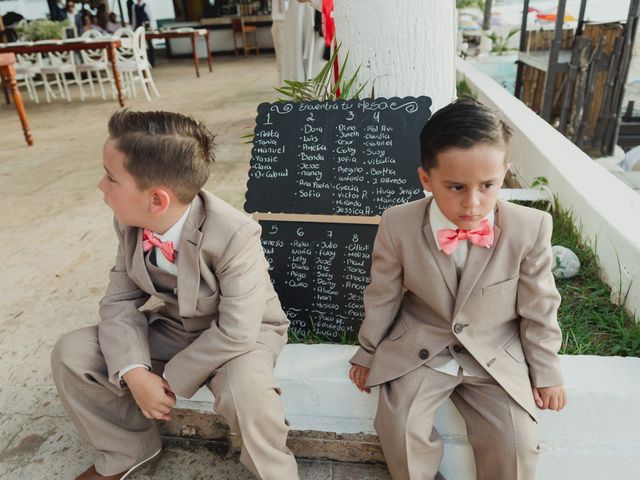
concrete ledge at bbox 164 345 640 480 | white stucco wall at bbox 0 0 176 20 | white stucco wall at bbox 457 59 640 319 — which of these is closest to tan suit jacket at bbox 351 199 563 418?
concrete ledge at bbox 164 345 640 480

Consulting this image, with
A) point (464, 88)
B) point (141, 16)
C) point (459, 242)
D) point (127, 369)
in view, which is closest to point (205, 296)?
point (127, 369)

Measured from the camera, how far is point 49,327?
261 centimetres

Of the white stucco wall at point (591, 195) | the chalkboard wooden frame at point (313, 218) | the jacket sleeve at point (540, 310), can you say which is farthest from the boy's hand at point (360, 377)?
the white stucco wall at point (591, 195)

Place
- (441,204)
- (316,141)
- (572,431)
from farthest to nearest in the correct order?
(316,141)
(572,431)
(441,204)

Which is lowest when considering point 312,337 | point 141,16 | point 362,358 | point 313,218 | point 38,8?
point 312,337

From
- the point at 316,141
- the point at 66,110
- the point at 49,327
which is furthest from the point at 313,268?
the point at 66,110

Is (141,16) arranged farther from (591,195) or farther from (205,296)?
(205,296)

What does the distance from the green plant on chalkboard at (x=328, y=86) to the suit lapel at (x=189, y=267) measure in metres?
0.97

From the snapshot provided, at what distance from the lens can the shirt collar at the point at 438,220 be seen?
1474 millimetres

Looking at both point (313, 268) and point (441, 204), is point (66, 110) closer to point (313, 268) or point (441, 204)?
point (313, 268)

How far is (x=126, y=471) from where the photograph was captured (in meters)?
1.76

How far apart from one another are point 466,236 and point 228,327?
745 millimetres

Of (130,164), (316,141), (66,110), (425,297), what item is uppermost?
(130,164)

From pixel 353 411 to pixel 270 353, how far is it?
1.18 ft
